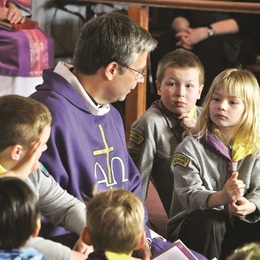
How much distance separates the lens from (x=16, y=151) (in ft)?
6.04

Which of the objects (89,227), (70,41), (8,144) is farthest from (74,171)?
(70,41)

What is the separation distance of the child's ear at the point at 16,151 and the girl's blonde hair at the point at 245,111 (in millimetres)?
945

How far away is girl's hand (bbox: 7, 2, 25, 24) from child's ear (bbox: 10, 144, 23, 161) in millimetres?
2119

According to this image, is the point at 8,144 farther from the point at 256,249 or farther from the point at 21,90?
the point at 21,90

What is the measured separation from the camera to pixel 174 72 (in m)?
2.81

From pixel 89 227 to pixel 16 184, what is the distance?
0.24 meters

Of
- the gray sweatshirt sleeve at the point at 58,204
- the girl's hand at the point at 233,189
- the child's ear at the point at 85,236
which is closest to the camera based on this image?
the child's ear at the point at 85,236

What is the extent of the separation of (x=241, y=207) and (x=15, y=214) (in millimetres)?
1204

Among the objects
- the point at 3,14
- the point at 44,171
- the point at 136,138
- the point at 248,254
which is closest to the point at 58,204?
the point at 44,171

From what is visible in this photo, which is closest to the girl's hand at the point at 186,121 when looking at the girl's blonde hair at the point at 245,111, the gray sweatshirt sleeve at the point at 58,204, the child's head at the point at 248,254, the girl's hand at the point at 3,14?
the girl's blonde hair at the point at 245,111

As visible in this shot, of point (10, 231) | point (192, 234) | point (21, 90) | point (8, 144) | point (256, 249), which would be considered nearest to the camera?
point (10, 231)

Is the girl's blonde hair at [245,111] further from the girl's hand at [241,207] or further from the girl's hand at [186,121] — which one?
the girl's hand at [241,207]

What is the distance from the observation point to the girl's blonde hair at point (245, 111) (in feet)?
8.54

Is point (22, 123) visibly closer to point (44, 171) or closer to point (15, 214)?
point (44, 171)
